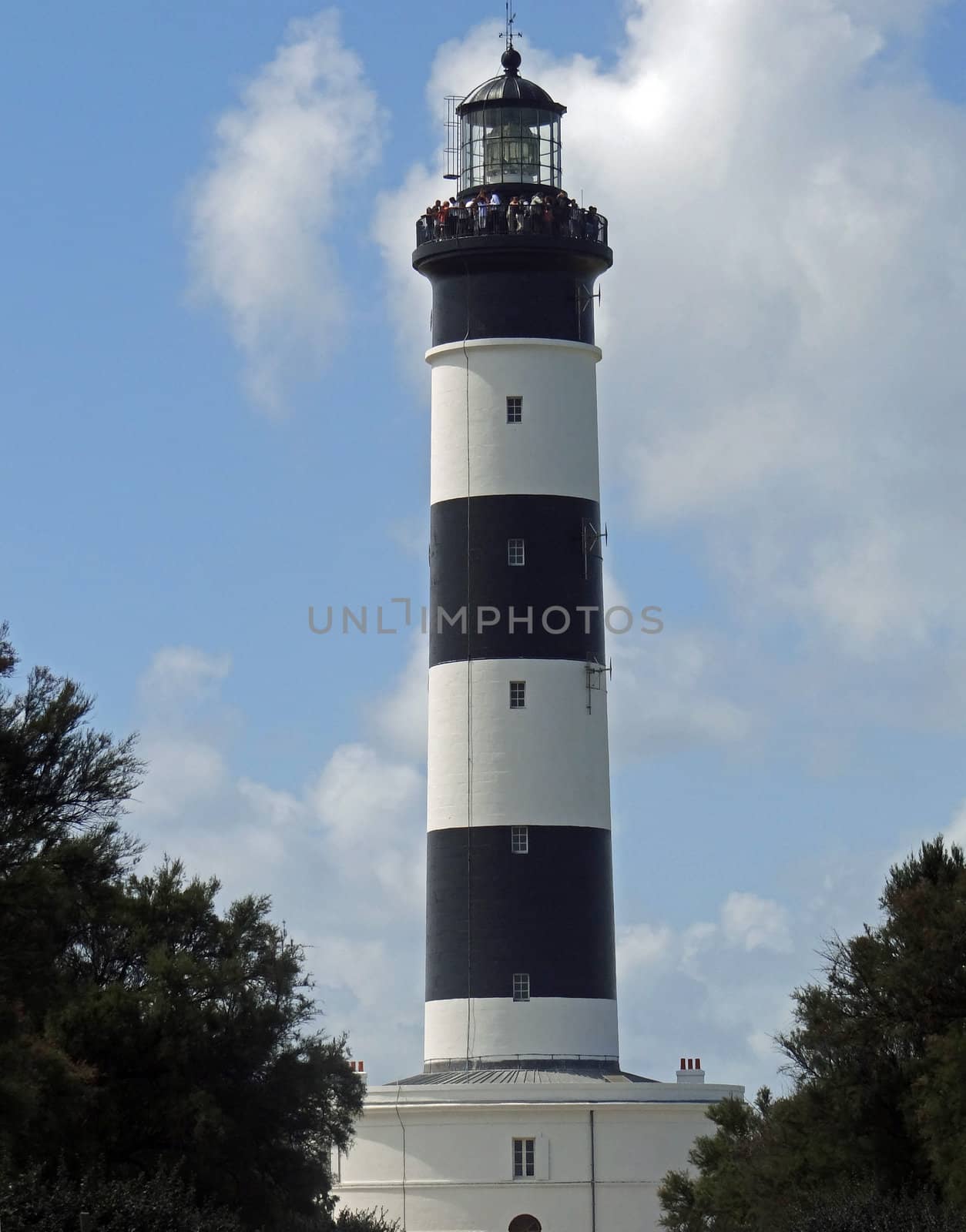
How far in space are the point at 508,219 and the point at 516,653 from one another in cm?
765

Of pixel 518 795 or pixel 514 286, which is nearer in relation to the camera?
pixel 518 795

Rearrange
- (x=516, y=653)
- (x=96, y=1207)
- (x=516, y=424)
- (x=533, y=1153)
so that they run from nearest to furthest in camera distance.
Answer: (x=96, y=1207)
(x=533, y=1153)
(x=516, y=653)
(x=516, y=424)

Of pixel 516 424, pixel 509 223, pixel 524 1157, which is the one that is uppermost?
pixel 509 223

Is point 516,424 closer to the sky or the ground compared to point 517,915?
closer to the sky

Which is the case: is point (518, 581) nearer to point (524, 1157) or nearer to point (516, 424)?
point (516, 424)

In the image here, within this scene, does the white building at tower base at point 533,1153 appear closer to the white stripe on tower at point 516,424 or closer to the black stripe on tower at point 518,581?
the black stripe on tower at point 518,581

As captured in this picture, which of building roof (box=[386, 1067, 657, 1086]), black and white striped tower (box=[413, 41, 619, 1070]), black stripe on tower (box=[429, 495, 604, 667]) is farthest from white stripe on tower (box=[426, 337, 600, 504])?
building roof (box=[386, 1067, 657, 1086])

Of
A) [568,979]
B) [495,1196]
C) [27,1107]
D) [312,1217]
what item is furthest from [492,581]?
[27,1107]

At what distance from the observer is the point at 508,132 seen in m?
45.6

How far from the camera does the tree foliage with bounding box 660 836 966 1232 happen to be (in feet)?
96.9

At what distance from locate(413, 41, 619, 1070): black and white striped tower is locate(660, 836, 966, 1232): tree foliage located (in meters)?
7.81

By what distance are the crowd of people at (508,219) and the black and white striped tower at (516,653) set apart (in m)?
0.04

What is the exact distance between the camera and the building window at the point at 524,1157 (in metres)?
39.6

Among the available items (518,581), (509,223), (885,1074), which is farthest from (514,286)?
(885,1074)
